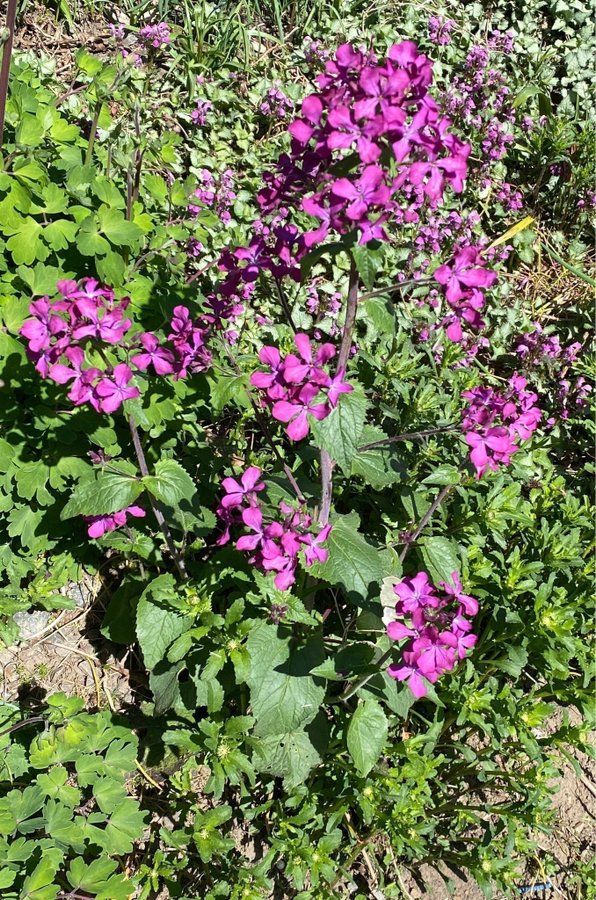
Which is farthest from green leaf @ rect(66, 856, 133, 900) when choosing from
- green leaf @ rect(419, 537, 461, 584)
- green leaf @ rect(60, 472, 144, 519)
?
green leaf @ rect(419, 537, 461, 584)

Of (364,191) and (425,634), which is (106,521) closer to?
(425,634)

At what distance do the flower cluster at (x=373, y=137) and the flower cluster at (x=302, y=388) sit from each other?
0.28 meters

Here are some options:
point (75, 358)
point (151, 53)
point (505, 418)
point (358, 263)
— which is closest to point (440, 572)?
point (505, 418)

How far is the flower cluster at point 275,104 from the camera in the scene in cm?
424

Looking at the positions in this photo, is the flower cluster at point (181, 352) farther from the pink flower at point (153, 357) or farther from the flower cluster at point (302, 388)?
the flower cluster at point (302, 388)

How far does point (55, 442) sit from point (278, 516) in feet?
3.23

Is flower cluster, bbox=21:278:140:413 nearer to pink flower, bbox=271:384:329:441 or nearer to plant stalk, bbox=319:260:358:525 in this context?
pink flower, bbox=271:384:329:441

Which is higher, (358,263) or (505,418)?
(358,263)

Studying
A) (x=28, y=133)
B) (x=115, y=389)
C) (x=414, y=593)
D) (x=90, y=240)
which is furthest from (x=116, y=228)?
(x=414, y=593)

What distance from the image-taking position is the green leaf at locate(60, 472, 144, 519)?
198 cm

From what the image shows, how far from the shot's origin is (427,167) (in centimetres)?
155

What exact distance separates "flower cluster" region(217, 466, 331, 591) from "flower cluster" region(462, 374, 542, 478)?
469 mm

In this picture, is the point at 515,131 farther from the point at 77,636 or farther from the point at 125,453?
the point at 77,636

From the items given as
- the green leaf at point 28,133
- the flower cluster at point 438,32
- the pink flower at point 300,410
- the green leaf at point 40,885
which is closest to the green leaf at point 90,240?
the green leaf at point 28,133
